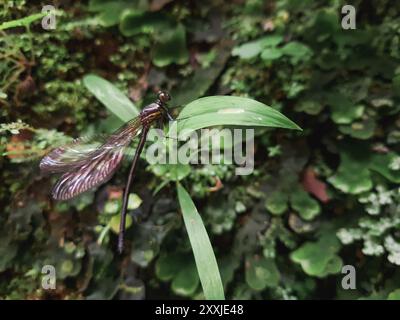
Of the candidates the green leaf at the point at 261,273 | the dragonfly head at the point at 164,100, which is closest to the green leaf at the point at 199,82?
the dragonfly head at the point at 164,100

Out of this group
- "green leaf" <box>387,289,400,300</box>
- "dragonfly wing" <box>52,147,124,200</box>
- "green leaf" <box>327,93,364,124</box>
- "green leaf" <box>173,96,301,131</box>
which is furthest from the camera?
"green leaf" <box>327,93,364,124</box>

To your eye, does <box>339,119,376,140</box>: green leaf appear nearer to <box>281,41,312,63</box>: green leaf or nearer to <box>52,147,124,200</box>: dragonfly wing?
<box>281,41,312,63</box>: green leaf

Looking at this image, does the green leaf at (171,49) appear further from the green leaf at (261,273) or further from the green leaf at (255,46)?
the green leaf at (261,273)

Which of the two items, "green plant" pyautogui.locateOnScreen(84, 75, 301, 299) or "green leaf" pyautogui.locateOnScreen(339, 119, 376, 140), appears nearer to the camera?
"green plant" pyautogui.locateOnScreen(84, 75, 301, 299)

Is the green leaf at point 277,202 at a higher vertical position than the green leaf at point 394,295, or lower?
higher

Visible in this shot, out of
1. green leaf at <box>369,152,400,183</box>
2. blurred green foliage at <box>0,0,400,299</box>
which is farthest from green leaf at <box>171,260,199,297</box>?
green leaf at <box>369,152,400,183</box>

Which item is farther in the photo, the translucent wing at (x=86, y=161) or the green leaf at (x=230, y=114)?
the translucent wing at (x=86, y=161)
